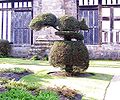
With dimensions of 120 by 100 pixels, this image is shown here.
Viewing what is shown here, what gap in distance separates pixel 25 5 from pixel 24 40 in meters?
2.55

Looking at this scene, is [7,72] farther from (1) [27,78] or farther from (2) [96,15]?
(2) [96,15]

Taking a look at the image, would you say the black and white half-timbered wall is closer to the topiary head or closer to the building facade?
the building facade

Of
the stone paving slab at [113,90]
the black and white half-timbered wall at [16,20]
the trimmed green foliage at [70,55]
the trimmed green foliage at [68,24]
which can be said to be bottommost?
the stone paving slab at [113,90]

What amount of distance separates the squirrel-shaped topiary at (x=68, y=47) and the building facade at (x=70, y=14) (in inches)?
383

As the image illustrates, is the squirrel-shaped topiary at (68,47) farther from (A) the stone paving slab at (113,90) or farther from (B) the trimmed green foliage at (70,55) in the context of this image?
(A) the stone paving slab at (113,90)

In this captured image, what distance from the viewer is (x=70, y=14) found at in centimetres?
2394

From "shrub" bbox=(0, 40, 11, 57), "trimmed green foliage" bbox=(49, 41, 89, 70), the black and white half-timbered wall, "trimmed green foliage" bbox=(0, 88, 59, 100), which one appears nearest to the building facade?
the black and white half-timbered wall

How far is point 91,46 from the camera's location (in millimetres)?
23641

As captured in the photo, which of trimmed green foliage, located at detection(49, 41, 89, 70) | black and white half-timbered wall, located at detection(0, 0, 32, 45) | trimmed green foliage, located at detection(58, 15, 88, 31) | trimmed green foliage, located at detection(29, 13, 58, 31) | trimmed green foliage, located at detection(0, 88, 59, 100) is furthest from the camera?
black and white half-timbered wall, located at detection(0, 0, 32, 45)

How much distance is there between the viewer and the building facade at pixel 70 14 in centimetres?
2334

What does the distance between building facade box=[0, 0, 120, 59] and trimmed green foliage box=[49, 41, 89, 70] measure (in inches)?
395

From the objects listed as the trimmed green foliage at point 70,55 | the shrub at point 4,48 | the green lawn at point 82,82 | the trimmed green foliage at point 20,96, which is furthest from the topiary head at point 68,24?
the shrub at point 4,48

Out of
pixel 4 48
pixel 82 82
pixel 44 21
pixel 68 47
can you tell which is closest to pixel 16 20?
pixel 4 48

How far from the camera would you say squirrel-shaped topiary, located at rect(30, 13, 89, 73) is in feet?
42.5
